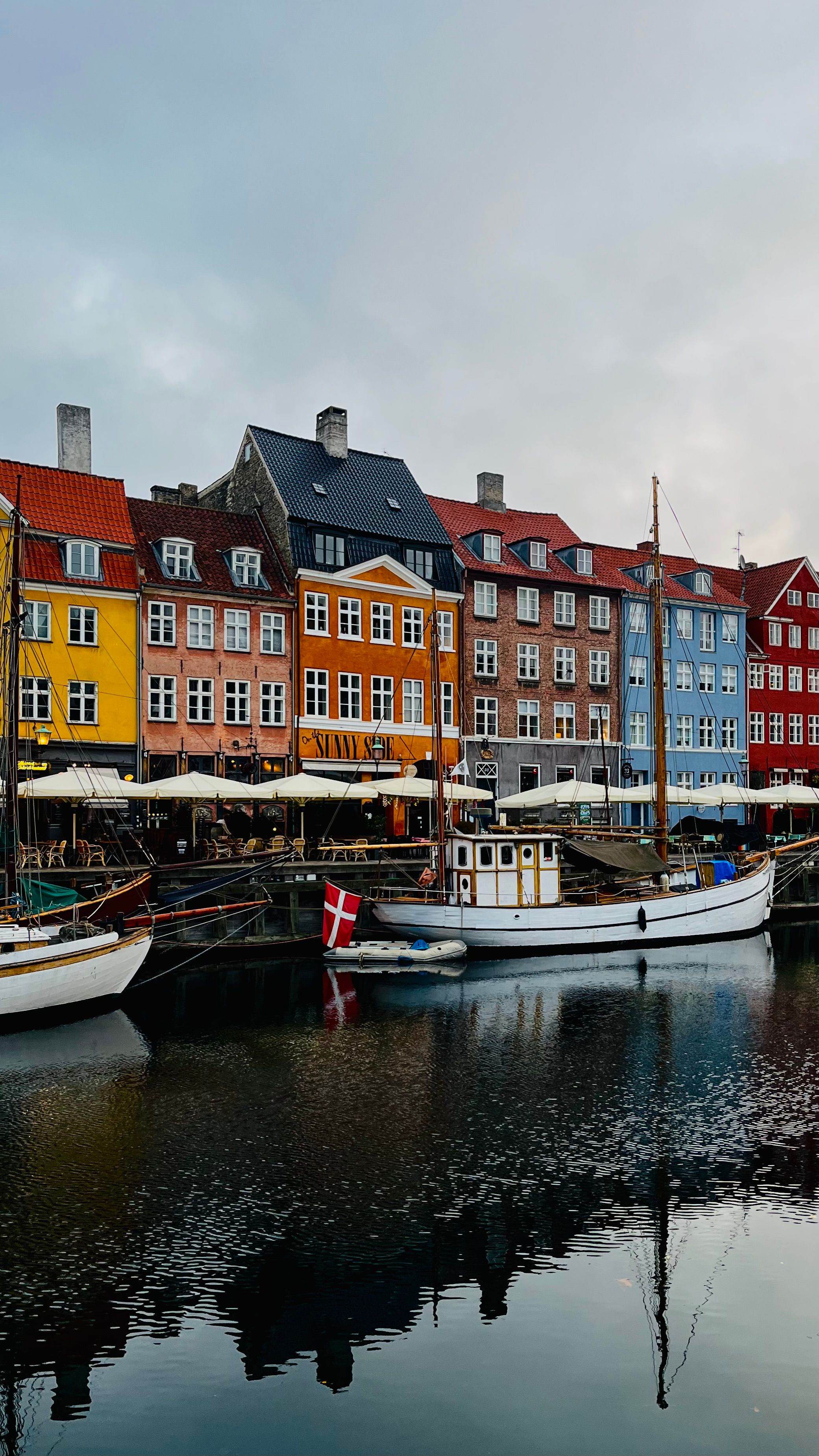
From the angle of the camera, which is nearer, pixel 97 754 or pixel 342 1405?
pixel 342 1405

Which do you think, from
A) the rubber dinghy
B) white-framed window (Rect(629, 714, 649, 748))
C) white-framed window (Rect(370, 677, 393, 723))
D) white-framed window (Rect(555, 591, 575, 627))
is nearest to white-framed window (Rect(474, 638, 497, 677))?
white-framed window (Rect(555, 591, 575, 627))

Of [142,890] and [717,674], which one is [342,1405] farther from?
[717,674]

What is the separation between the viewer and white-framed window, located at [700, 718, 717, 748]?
6575cm

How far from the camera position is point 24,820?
135ft

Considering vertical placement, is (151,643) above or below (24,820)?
above

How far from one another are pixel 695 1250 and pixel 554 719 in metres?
46.6

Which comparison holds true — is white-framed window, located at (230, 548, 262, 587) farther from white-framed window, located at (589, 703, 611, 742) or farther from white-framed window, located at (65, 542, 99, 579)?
white-framed window, located at (589, 703, 611, 742)

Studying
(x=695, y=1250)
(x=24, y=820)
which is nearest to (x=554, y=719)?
(x=24, y=820)

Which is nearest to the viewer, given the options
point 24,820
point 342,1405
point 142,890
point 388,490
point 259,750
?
point 342,1405

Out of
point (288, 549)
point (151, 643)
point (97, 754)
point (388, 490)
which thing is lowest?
point (97, 754)

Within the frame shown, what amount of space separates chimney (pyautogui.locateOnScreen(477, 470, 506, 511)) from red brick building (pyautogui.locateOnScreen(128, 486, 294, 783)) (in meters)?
17.1

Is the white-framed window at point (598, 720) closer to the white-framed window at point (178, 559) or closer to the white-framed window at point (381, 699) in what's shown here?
the white-framed window at point (381, 699)

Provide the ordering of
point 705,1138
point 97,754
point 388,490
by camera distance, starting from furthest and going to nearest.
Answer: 1. point 388,490
2. point 97,754
3. point 705,1138

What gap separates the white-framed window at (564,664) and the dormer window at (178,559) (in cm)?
2076
